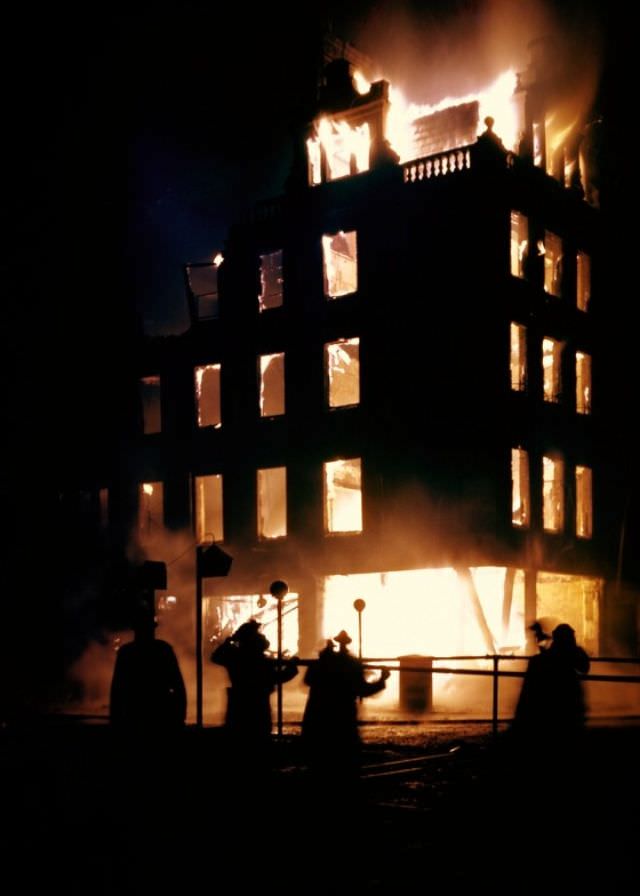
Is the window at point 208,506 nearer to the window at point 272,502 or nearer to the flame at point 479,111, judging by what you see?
the window at point 272,502

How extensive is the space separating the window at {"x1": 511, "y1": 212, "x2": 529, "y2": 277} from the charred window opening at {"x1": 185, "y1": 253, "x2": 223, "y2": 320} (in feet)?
Result: 34.3

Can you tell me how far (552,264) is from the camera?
108 ft

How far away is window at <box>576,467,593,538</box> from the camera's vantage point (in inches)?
1333

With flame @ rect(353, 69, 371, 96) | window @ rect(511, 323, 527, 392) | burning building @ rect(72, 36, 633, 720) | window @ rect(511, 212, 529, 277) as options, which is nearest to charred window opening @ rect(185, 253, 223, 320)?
burning building @ rect(72, 36, 633, 720)

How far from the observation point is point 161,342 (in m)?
37.4

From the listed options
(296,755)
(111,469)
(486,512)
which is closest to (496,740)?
(296,755)

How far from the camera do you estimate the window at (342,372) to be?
32656 mm

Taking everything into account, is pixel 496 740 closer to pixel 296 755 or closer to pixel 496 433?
pixel 296 755

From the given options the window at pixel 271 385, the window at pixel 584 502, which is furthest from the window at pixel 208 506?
the window at pixel 584 502

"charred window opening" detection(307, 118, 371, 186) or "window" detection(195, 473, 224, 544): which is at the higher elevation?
"charred window opening" detection(307, 118, 371, 186)

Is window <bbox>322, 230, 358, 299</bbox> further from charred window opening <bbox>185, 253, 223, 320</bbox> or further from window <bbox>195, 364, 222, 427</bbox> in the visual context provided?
window <bbox>195, 364, 222, 427</bbox>

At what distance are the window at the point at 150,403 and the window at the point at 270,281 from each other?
5603mm

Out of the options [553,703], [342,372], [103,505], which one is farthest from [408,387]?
[553,703]

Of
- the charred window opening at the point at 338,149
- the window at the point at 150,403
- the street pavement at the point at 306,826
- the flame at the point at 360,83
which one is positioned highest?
the flame at the point at 360,83
